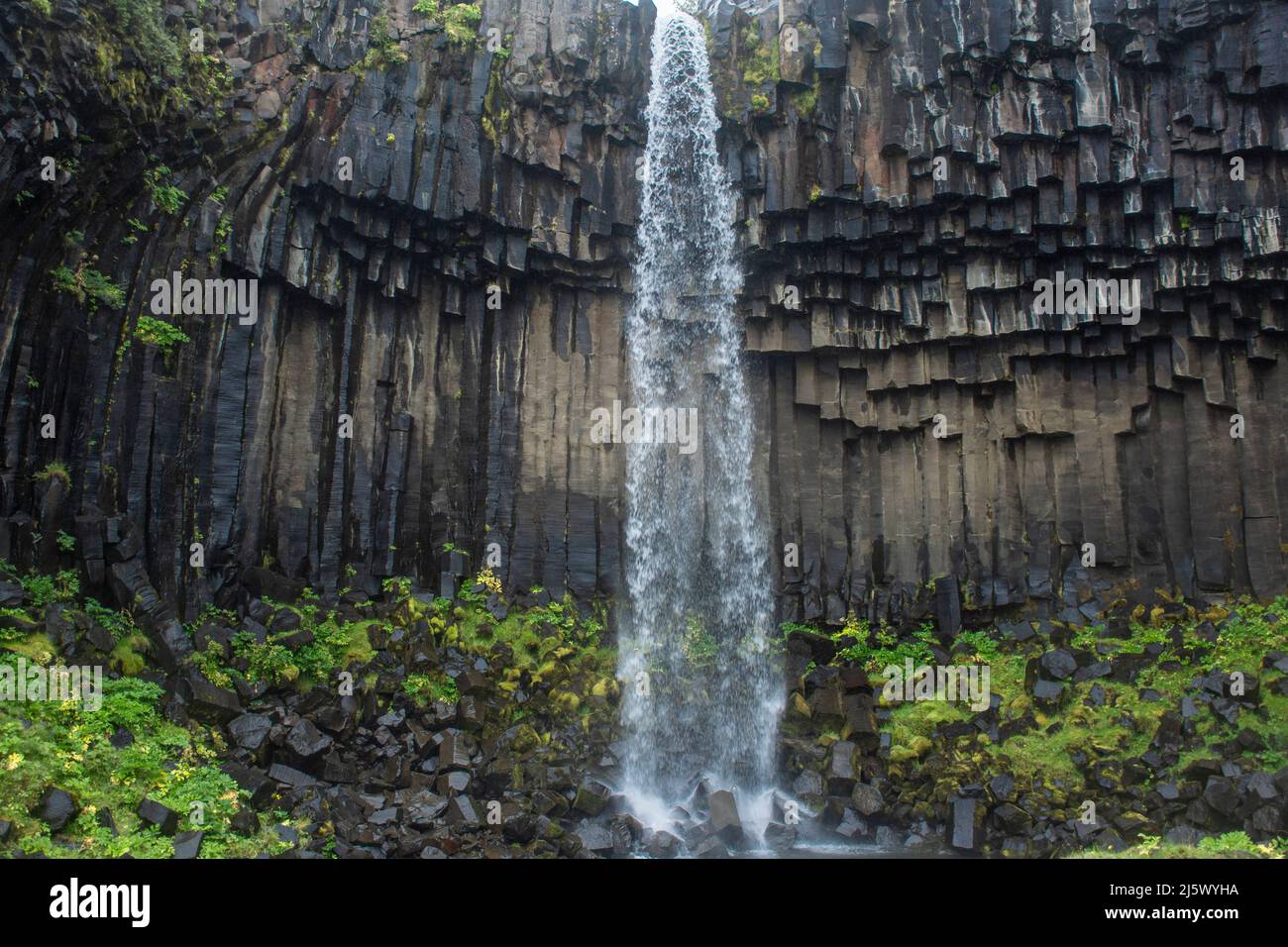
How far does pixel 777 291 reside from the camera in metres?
18.6

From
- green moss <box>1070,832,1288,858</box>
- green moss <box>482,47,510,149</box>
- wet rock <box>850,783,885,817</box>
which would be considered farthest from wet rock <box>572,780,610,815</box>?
green moss <box>482,47,510,149</box>

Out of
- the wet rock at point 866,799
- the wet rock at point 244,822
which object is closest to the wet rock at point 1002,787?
the wet rock at point 866,799

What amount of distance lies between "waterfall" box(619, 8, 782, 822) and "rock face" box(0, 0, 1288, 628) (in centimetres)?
49

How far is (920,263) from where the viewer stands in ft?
59.1

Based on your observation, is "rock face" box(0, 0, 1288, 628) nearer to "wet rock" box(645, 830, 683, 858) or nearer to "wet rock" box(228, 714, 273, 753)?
"wet rock" box(228, 714, 273, 753)

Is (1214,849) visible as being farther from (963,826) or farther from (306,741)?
(306,741)

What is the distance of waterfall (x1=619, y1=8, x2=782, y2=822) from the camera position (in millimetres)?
17672

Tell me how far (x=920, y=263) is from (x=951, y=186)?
1.51m

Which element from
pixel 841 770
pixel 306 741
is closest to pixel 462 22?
pixel 306 741

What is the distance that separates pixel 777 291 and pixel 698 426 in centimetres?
293

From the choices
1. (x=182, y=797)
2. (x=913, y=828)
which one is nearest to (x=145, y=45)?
(x=182, y=797)

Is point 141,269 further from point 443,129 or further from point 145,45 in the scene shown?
point 443,129

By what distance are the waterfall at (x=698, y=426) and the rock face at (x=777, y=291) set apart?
0.49m

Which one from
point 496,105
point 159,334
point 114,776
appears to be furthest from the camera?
point 496,105
